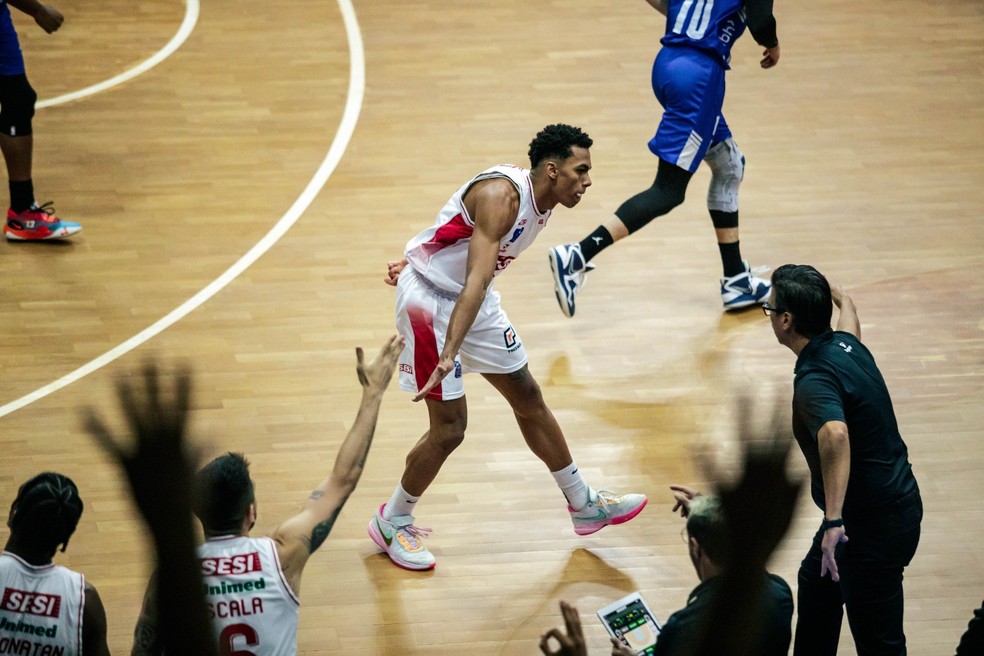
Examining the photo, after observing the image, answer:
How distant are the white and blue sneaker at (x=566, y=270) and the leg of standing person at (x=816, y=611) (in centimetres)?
281

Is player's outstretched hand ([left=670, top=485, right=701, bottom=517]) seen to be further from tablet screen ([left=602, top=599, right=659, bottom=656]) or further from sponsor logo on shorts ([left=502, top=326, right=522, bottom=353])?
sponsor logo on shorts ([left=502, top=326, right=522, bottom=353])

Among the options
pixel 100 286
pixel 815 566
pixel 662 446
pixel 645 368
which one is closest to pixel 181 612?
pixel 815 566

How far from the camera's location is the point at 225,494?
3.54m

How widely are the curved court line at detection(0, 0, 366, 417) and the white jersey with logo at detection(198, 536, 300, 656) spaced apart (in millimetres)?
3388

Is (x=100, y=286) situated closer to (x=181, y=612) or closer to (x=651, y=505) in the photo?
(x=651, y=505)

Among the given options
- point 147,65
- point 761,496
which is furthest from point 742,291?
point 761,496

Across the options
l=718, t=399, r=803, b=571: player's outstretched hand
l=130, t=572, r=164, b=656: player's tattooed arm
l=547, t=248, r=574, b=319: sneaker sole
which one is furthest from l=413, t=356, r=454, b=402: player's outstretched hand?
l=718, t=399, r=803, b=571: player's outstretched hand

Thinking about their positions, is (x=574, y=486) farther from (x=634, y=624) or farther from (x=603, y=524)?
(x=634, y=624)

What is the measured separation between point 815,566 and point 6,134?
221 inches

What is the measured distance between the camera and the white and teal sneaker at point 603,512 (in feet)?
18.7

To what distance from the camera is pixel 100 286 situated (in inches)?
297

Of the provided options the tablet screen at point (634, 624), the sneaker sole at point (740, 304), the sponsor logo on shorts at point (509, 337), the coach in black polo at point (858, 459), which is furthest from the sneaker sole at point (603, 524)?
the sneaker sole at point (740, 304)

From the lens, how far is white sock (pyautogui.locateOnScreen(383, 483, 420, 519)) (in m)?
5.56

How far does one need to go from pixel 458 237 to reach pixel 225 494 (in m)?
2.08
